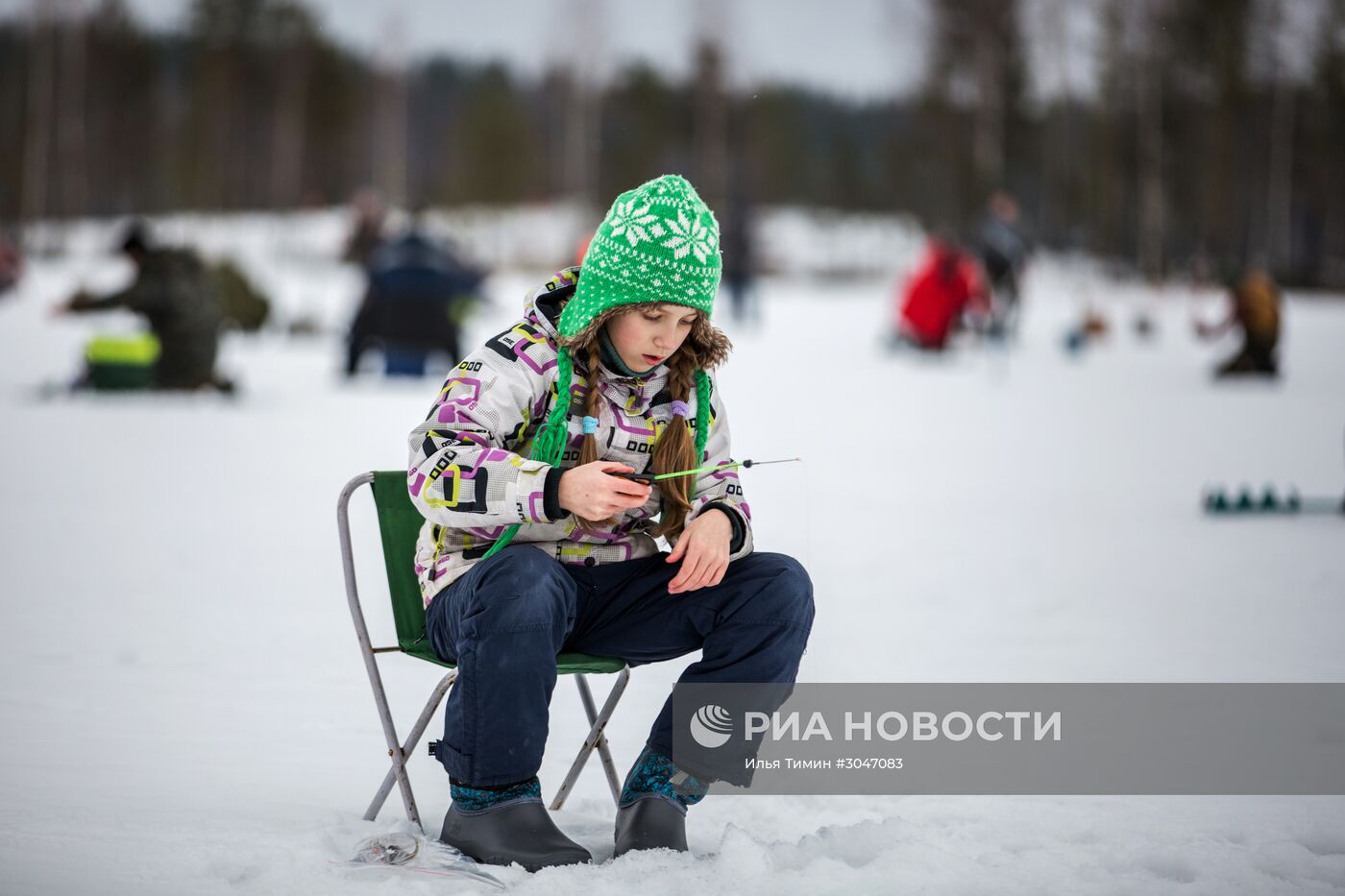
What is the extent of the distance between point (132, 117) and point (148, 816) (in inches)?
1748

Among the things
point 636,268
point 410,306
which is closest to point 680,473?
point 636,268

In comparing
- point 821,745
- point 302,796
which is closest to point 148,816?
point 302,796

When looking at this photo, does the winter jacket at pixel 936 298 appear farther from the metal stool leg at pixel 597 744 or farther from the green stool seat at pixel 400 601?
the green stool seat at pixel 400 601

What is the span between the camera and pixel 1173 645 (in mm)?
3953

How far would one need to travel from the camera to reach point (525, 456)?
2.29 m

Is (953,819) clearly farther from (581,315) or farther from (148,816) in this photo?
(148,816)

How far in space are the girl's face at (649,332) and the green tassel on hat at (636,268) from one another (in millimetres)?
20

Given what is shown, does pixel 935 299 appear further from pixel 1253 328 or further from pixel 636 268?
pixel 636 268

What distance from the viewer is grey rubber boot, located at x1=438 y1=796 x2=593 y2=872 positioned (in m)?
2.11

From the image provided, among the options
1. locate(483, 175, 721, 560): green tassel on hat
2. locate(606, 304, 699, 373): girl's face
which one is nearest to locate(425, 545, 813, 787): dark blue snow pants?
locate(483, 175, 721, 560): green tassel on hat

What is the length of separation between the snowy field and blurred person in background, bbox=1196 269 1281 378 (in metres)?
1.43

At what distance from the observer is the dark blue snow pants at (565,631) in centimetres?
206

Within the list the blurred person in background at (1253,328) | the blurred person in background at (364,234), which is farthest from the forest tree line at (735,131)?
the blurred person in background at (1253,328)

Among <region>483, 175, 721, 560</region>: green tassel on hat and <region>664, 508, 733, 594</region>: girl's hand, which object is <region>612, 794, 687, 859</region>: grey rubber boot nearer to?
<region>664, 508, 733, 594</region>: girl's hand
